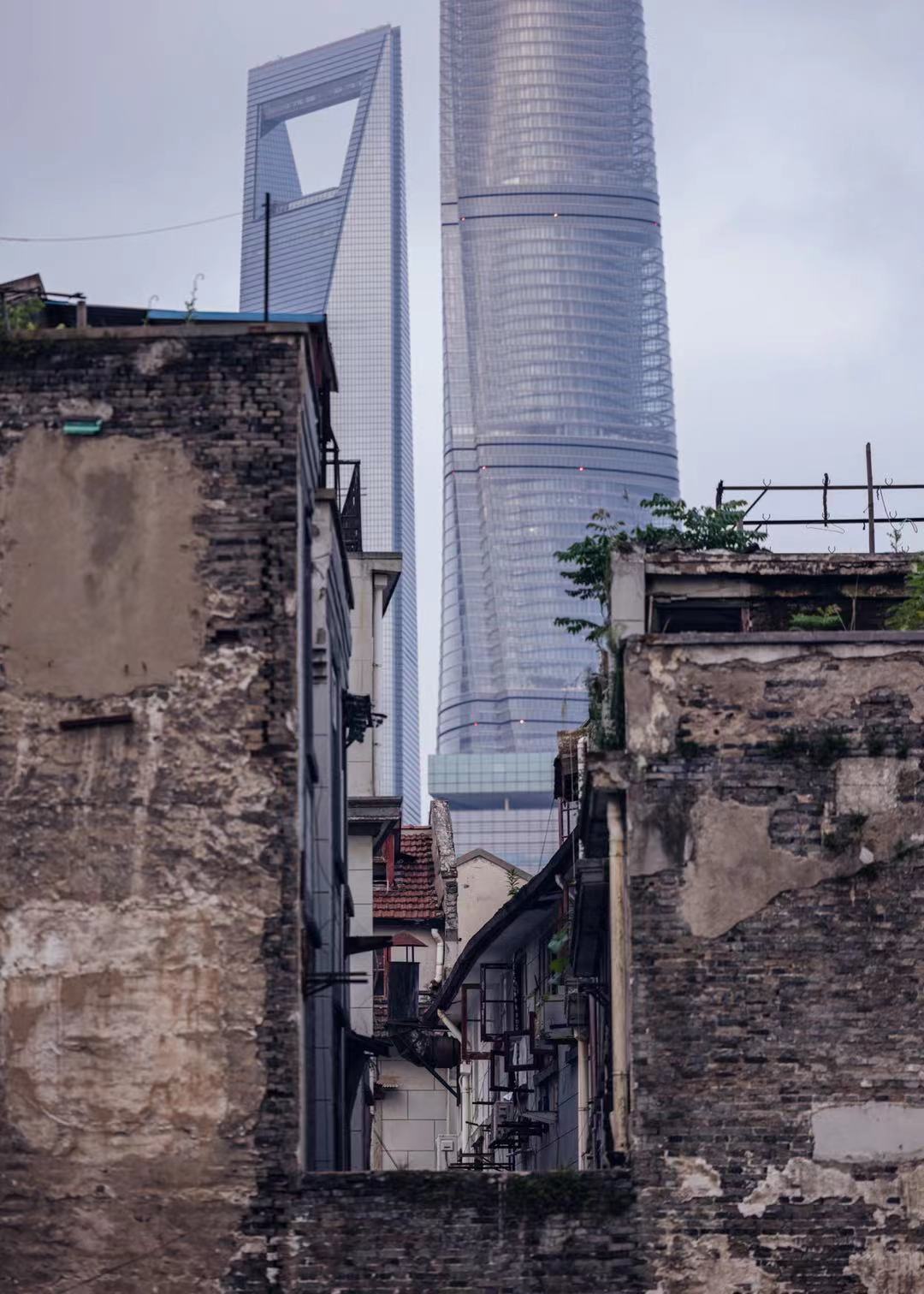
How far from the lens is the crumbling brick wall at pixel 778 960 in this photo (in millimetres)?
20438

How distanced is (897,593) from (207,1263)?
12117 mm

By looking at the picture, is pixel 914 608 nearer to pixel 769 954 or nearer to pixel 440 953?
pixel 769 954

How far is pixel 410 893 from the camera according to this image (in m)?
50.1

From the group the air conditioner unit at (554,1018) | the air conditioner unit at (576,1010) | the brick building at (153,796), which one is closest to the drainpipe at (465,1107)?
the air conditioner unit at (554,1018)

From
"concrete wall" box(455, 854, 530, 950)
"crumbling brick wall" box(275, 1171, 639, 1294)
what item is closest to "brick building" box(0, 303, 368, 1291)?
"crumbling brick wall" box(275, 1171, 639, 1294)

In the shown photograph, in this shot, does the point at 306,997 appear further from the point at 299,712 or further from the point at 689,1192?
the point at 689,1192

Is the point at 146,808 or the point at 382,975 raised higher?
the point at 382,975

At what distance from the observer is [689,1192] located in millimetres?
20531

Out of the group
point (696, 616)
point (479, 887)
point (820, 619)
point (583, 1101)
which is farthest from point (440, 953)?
point (820, 619)

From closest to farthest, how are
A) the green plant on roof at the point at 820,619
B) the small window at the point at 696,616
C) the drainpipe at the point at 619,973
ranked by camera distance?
the drainpipe at the point at 619,973 → the green plant on roof at the point at 820,619 → the small window at the point at 696,616

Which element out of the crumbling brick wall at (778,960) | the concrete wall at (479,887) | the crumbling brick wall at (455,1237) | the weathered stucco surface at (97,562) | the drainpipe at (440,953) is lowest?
the crumbling brick wall at (455,1237)

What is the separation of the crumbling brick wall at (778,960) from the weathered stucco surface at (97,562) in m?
4.62

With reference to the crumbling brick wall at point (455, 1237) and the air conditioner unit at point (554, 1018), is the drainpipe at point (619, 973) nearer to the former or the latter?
→ the crumbling brick wall at point (455, 1237)

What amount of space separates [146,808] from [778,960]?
20.5 feet
